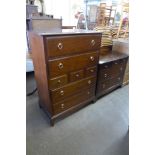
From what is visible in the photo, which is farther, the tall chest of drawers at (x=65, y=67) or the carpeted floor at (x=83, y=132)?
the carpeted floor at (x=83, y=132)

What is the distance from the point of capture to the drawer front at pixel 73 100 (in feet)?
5.39

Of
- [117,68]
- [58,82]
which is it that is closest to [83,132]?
[58,82]

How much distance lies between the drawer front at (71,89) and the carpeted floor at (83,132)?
1.18 feet

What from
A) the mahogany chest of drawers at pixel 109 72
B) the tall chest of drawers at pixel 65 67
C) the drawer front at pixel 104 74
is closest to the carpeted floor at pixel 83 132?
the tall chest of drawers at pixel 65 67

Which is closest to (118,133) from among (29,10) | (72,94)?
(72,94)

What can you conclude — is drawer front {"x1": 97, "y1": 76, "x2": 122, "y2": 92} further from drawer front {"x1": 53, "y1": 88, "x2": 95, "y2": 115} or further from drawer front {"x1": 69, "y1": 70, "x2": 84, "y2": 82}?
drawer front {"x1": 69, "y1": 70, "x2": 84, "y2": 82}

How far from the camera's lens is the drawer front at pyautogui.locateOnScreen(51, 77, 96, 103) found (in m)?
Answer: 1.54

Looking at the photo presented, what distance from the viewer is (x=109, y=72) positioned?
207cm

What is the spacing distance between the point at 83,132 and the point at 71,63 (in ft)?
2.69

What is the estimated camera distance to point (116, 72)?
2.22 metres

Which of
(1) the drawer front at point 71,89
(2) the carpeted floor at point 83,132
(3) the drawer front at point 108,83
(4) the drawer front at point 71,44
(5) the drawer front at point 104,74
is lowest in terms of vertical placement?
(2) the carpeted floor at point 83,132

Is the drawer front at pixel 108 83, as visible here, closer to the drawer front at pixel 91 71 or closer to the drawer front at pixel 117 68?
the drawer front at pixel 117 68
